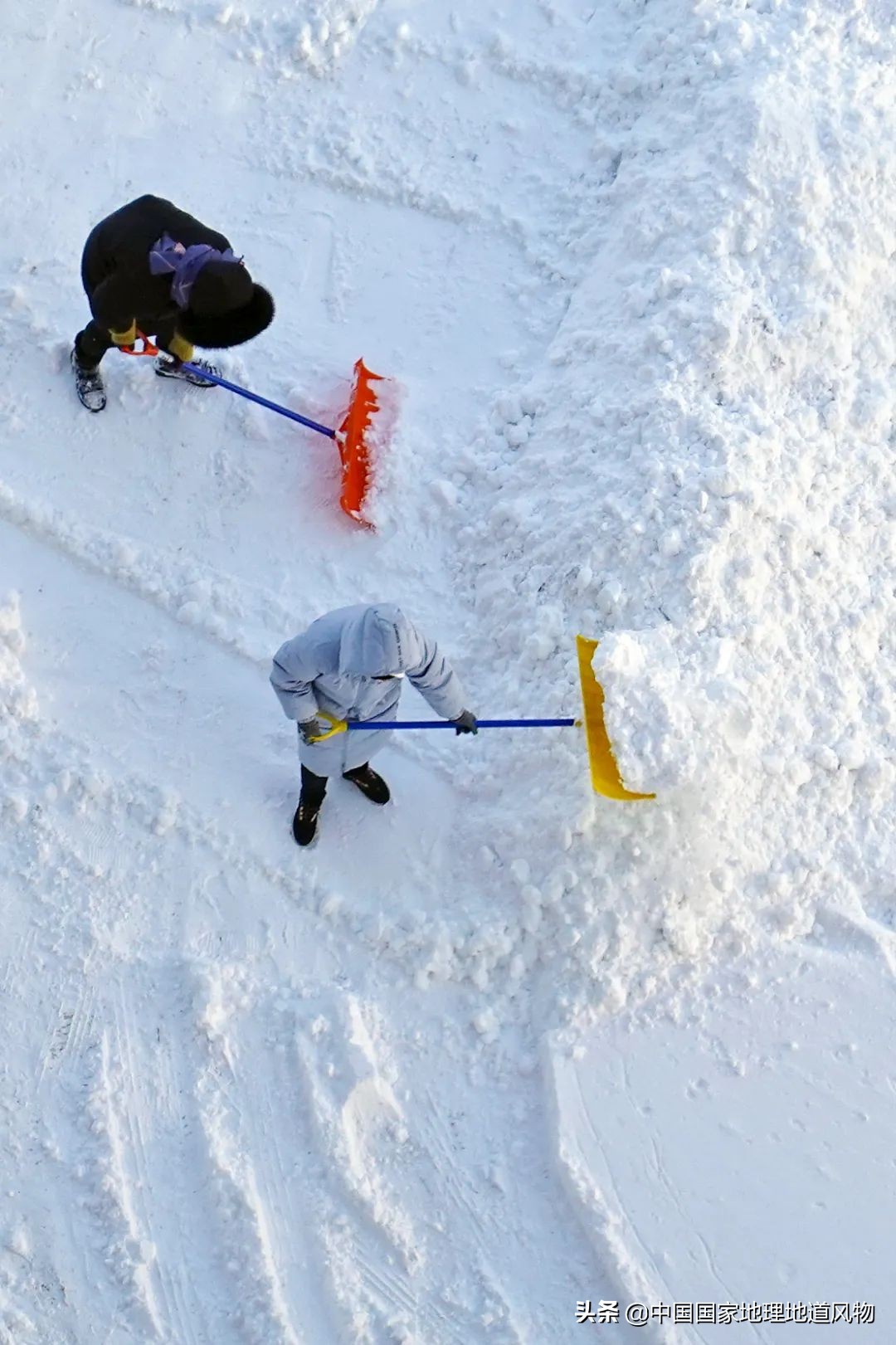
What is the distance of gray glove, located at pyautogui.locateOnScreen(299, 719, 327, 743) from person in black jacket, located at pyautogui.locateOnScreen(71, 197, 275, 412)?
123 centimetres

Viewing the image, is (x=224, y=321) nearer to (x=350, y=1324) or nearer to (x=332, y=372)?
(x=332, y=372)

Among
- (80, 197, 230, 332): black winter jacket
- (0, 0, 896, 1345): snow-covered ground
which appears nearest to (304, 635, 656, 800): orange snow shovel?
(0, 0, 896, 1345): snow-covered ground

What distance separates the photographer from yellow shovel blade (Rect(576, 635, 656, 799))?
2951mm

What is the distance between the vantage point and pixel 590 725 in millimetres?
2986

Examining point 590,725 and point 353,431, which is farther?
point 353,431

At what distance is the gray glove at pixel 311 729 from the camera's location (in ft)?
9.57

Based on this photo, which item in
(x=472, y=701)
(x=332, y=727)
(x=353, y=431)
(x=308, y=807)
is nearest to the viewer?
(x=332, y=727)

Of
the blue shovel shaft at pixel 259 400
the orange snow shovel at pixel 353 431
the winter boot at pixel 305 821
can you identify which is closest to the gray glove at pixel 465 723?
the winter boot at pixel 305 821

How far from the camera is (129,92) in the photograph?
165 inches

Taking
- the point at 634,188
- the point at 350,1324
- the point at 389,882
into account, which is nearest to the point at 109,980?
the point at 389,882

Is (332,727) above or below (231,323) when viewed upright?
→ below

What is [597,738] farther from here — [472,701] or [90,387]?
[90,387]

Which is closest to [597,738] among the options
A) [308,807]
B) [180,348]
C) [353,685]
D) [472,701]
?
[472,701]

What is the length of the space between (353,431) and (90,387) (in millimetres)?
926
